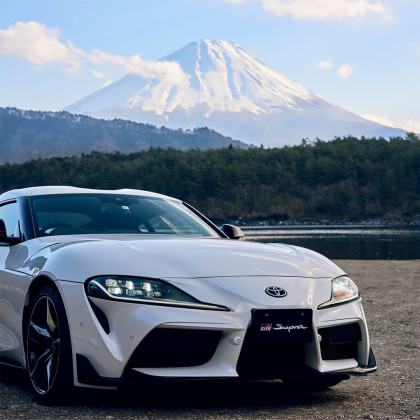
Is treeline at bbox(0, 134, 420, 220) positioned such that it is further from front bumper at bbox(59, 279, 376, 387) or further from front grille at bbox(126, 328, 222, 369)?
front grille at bbox(126, 328, 222, 369)

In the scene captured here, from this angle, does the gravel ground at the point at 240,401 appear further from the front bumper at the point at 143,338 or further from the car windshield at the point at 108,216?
the car windshield at the point at 108,216

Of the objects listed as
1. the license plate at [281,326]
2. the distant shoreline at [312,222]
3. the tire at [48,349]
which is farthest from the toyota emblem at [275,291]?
the distant shoreline at [312,222]

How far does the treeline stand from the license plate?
11898 centimetres

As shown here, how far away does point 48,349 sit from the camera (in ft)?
14.1

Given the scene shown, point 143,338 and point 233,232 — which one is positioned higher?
point 233,232

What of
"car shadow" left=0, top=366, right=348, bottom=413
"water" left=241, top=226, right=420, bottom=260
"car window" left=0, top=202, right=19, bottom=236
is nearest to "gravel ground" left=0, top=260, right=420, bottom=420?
"car shadow" left=0, top=366, right=348, bottom=413

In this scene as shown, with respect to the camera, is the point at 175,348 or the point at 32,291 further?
the point at 32,291

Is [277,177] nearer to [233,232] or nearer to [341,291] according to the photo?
[233,232]

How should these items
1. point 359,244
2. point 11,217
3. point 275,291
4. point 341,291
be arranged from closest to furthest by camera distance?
point 275,291 < point 341,291 < point 11,217 < point 359,244

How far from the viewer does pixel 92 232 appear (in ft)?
16.5

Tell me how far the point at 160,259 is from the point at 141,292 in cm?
30

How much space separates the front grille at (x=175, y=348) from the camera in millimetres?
3891

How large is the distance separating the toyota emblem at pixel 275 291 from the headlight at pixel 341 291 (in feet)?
0.82

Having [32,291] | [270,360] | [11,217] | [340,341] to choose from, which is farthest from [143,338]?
[11,217]
